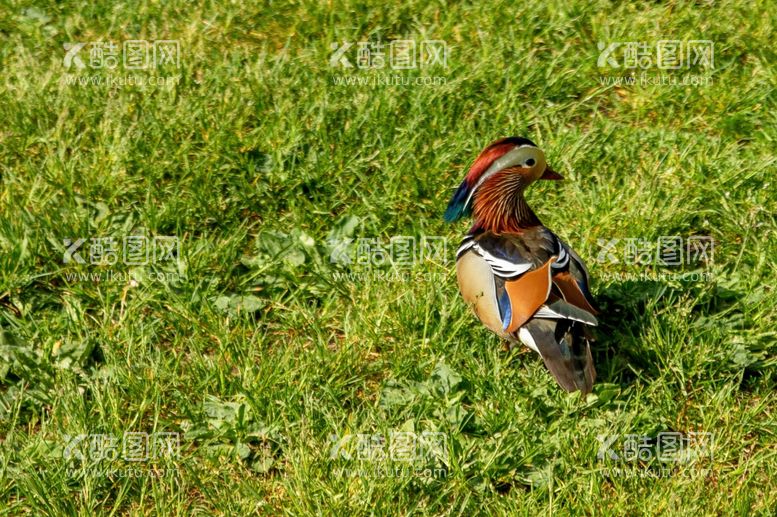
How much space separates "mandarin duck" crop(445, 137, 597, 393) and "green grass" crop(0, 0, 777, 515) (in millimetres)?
270

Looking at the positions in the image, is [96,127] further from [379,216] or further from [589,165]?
[589,165]

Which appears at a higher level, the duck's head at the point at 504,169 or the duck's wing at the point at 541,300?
the duck's head at the point at 504,169

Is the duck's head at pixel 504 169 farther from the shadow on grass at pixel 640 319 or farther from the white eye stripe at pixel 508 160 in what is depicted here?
the shadow on grass at pixel 640 319

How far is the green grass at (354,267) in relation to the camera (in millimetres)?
→ 3732

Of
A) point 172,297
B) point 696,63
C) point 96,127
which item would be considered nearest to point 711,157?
point 696,63

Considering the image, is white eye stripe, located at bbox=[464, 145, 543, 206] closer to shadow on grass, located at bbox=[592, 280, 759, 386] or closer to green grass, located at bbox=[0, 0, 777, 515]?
green grass, located at bbox=[0, 0, 777, 515]

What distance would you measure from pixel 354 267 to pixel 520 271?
107 centimetres

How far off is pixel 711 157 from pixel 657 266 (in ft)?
2.78

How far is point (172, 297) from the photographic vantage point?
4.43 m

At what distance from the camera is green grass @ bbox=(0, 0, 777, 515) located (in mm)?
3732

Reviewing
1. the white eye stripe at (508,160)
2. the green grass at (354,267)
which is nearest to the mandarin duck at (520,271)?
the white eye stripe at (508,160)

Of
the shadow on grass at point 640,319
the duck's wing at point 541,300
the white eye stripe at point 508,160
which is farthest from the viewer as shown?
the shadow on grass at point 640,319

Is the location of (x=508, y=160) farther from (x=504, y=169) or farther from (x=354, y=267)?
(x=354, y=267)

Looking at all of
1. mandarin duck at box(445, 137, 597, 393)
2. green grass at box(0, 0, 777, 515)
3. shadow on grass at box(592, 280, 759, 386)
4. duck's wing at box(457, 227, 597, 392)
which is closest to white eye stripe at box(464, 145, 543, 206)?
mandarin duck at box(445, 137, 597, 393)
